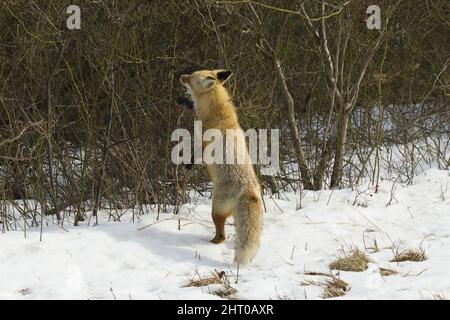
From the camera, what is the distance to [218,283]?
15.8 feet

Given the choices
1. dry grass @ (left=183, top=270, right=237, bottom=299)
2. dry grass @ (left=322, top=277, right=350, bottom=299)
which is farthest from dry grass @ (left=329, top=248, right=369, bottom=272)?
dry grass @ (left=183, top=270, right=237, bottom=299)

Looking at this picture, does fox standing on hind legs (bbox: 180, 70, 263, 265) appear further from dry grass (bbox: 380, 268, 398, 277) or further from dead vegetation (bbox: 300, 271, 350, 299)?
dry grass (bbox: 380, 268, 398, 277)

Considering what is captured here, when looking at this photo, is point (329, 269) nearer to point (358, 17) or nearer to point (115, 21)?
point (115, 21)

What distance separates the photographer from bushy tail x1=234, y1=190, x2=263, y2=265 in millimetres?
5316

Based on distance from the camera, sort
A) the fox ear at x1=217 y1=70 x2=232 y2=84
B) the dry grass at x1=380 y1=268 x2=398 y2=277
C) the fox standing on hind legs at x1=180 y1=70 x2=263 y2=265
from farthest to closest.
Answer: the fox ear at x1=217 y1=70 x2=232 y2=84 < the fox standing on hind legs at x1=180 y1=70 x2=263 y2=265 < the dry grass at x1=380 y1=268 x2=398 y2=277

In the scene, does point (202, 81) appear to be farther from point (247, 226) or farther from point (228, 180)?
point (247, 226)

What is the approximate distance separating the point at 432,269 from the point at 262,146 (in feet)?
13.8

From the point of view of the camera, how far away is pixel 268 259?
5.52 meters

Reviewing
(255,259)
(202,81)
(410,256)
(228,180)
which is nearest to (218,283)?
(255,259)

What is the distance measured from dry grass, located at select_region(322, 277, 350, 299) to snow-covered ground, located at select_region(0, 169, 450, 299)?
7 cm

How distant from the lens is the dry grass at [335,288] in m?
4.53

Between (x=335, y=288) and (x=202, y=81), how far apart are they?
8.77 feet

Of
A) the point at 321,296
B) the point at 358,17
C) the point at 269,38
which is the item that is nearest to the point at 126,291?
the point at 321,296
